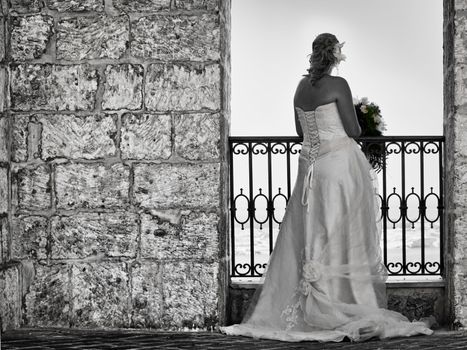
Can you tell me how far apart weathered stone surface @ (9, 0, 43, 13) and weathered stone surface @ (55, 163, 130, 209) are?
1114mm

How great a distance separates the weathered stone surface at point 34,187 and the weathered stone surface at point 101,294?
517mm

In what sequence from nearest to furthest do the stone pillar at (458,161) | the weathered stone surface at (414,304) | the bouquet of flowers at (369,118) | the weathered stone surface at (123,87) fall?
the stone pillar at (458,161), the weathered stone surface at (123,87), the weathered stone surface at (414,304), the bouquet of flowers at (369,118)

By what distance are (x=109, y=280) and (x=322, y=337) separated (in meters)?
1.55

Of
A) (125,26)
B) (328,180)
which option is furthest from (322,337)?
(125,26)

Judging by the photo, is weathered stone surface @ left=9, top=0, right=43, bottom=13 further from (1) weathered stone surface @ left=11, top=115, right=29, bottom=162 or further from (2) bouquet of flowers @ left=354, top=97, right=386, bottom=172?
(2) bouquet of flowers @ left=354, top=97, right=386, bottom=172

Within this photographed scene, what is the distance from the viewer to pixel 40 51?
18.6ft

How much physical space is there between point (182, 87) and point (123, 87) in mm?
410

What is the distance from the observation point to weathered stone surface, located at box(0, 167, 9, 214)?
18.2ft

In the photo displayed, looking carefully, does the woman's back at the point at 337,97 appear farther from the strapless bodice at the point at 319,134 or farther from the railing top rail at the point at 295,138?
the railing top rail at the point at 295,138

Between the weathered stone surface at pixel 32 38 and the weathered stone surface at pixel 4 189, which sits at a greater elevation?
the weathered stone surface at pixel 32 38

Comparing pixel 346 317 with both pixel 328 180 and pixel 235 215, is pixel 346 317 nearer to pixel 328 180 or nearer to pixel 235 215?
pixel 328 180

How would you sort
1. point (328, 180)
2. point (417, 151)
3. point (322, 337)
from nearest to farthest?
point (322, 337), point (328, 180), point (417, 151)

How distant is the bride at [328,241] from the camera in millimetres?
5211

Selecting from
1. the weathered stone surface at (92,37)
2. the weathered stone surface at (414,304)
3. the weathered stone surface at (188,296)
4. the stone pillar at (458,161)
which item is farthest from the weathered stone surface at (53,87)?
the weathered stone surface at (414,304)
